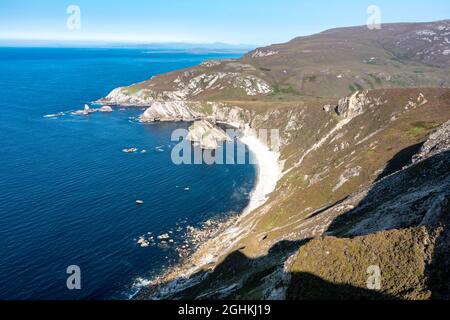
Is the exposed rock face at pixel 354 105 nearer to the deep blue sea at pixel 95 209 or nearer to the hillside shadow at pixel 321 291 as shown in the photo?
the deep blue sea at pixel 95 209

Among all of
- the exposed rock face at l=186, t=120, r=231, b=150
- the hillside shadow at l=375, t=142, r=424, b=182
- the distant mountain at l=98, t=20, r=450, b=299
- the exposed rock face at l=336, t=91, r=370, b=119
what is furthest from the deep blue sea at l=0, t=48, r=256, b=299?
the hillside shadow at l=375, t=142, r=424, b=182

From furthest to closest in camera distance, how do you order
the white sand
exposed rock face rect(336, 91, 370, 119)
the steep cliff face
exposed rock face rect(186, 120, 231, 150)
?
exposed rock face rect(186, 120, 231, 150), exposed rock face rect(336, 91, 370, 119), the white sand, the steep cliff face

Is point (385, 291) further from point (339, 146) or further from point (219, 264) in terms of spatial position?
point (339, 146)

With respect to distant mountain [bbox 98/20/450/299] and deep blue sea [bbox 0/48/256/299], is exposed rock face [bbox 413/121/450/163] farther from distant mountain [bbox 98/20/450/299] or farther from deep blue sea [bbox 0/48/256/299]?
deep blue sea [bbox 0/48/256/299]

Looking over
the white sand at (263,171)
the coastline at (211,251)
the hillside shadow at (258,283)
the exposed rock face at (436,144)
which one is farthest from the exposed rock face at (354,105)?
the hillside shadow at (258,283)

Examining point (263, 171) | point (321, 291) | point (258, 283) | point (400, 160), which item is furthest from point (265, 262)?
point (263, 171)
